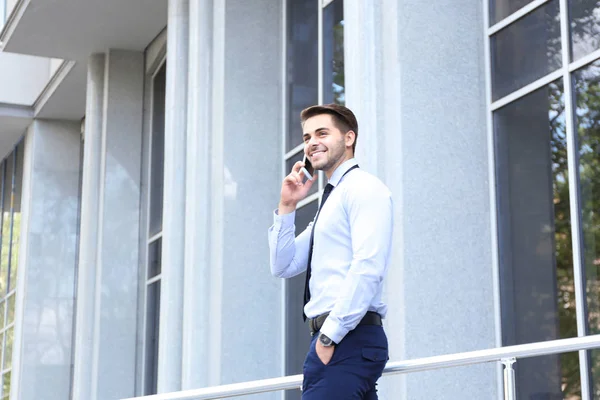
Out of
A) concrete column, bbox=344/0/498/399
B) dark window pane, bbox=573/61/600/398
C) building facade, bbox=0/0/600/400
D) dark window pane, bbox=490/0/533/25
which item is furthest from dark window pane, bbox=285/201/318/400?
dark window pane, bbox=573/61/600/398

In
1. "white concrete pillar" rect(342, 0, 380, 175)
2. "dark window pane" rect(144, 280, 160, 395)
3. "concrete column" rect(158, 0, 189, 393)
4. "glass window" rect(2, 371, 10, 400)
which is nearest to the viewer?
"white concrete pillar" rect(342, 0, 380, 175)

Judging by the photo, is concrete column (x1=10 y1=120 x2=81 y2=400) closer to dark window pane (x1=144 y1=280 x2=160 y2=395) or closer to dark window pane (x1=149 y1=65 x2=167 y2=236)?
dark window pane (x1=144 y1=280 x2=160 y2=395)

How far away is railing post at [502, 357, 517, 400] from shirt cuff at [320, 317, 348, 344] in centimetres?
80

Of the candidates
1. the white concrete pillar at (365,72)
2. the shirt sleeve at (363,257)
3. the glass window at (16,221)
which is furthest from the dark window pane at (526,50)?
the glass window at (16,221)

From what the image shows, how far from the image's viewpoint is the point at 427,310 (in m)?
7.36

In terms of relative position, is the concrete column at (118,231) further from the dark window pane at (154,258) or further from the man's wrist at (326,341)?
the man's wrist at (326,341)

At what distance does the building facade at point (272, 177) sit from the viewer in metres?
7.21

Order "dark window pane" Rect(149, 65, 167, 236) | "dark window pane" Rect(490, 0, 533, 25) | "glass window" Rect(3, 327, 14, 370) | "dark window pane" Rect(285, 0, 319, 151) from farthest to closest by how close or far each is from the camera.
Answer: "glass window" Rect(3, 327, 14, 370), "dark window pane" Rect(149, 65, 167, 236), "dark window pane" Rect(285, 0, 319, 151), "dark window pane" Rect(490, 0, 533, 25)

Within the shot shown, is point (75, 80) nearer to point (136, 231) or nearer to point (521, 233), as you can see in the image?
point (136, 231)

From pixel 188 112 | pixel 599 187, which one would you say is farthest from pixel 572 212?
pixel 188 112

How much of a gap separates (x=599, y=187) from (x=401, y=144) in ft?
4.94

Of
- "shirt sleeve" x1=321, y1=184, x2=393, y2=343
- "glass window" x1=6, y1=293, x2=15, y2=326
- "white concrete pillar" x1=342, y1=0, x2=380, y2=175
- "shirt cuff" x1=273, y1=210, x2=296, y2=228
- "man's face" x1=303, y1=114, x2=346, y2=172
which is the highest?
"white concrete pillar" x1=342, y1=0, x2=380, y2=175

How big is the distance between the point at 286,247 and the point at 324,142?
604 mm

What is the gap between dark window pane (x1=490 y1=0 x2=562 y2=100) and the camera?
24.2 ft
